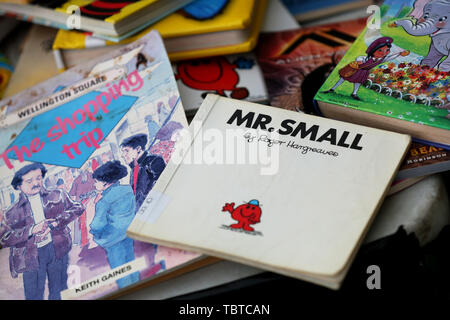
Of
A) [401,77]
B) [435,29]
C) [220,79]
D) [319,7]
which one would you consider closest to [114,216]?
[220,79]

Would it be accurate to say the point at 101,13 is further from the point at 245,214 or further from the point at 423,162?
the point at 423,162

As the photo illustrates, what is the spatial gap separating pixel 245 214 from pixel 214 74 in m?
0.41

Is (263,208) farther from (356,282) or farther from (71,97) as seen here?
(71,97)

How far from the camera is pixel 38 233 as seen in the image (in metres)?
0.70

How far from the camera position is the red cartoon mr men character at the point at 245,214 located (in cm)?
60

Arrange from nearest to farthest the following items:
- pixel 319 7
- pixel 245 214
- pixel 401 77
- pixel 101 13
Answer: pixel 245 214 → pixel 401 77 → pixel 101 13 → pixel 319 7

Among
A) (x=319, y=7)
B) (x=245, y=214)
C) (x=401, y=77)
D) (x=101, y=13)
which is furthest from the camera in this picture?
(x=319, y=7)

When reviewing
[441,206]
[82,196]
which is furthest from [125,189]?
[441,206]

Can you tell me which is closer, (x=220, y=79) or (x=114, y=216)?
(x=114, y=216)

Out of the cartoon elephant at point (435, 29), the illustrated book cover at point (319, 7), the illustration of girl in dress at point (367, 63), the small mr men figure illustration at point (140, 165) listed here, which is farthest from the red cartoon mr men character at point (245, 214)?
the illustrated book cover at point (319, 7)

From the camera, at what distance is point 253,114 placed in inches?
28.2

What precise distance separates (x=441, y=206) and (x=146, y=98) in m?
0.51

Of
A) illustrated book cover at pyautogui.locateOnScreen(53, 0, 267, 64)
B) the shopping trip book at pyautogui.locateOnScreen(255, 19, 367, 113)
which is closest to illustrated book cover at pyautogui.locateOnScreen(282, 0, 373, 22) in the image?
the shopping trip book at pyautogui.locateOnScreen(255, 19, 367, 113)

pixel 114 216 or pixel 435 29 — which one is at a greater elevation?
pixel 435 29
